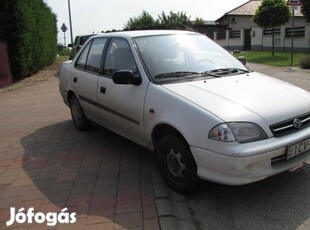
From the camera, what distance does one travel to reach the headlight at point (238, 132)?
3570 mm

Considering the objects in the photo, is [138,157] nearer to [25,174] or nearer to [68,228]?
[25,174]

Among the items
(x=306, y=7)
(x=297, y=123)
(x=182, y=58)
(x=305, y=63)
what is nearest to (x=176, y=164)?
(x=297, y=123)

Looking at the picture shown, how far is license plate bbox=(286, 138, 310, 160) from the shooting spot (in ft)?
12.3

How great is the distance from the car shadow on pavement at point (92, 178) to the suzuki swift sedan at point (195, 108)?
419 millimetres

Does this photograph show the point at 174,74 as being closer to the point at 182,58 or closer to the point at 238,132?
the point at 182,58

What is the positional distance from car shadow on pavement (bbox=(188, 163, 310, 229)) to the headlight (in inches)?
28.5

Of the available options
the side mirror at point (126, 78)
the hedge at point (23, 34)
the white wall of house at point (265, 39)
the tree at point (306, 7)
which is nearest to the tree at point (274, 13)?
the tree at point (306, 7)

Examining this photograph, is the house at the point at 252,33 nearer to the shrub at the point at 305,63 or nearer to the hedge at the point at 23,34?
the shrub at the point at 305,63

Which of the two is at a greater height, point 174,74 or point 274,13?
point 274,13

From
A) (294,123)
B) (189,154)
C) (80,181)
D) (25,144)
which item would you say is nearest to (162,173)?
(189,154)

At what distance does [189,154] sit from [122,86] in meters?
1.46

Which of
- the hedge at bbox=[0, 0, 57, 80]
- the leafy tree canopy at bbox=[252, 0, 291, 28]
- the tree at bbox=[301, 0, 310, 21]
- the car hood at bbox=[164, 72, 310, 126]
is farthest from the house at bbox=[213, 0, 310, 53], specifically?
the car hood at bbox=[164, 72, 310, 126]

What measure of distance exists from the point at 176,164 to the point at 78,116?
3.10 metres

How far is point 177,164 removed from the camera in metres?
4.14
